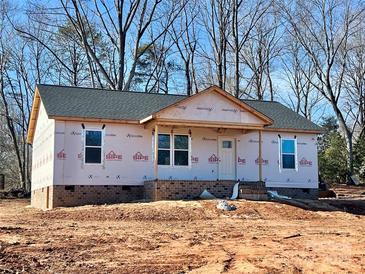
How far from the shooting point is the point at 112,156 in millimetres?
20500

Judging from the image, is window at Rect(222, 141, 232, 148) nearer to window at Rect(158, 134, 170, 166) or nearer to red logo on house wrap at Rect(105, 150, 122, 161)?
window at Rect(158, 134, 170, 166)

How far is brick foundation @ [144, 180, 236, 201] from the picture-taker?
19.1m

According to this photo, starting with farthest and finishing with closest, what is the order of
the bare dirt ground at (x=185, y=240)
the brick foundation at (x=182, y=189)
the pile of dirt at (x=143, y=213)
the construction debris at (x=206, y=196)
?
the construction debris at (x=206, y=196)
the brick foundation at (x=182, y=189)
the pile of dirt at (x=143, y=213)
the bare dirt ground at (x=185, y=240)

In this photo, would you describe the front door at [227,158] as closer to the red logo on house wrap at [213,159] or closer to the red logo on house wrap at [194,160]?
the red logo on house wrap at [213,159]

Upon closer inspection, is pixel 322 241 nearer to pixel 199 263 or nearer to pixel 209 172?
pixel 199 263

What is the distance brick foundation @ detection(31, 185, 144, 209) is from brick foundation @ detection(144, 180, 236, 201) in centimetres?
75

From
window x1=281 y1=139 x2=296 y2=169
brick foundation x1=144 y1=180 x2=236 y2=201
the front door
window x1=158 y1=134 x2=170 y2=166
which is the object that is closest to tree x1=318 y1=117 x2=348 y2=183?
window x1=281 y1=139 x2=296 y2=169

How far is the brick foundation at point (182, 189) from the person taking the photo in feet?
62.6

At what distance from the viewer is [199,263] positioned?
816 cm

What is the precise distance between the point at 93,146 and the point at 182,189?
400 cm

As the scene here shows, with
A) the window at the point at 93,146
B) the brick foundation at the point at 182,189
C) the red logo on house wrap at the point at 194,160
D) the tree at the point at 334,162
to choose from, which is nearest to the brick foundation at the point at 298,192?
the brick foundation at the point at 182,189

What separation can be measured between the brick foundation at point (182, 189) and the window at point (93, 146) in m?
2.25

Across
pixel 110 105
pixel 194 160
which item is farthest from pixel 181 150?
pixel 110 105

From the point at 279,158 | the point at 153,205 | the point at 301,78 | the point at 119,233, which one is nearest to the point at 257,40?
the point at 301,78
